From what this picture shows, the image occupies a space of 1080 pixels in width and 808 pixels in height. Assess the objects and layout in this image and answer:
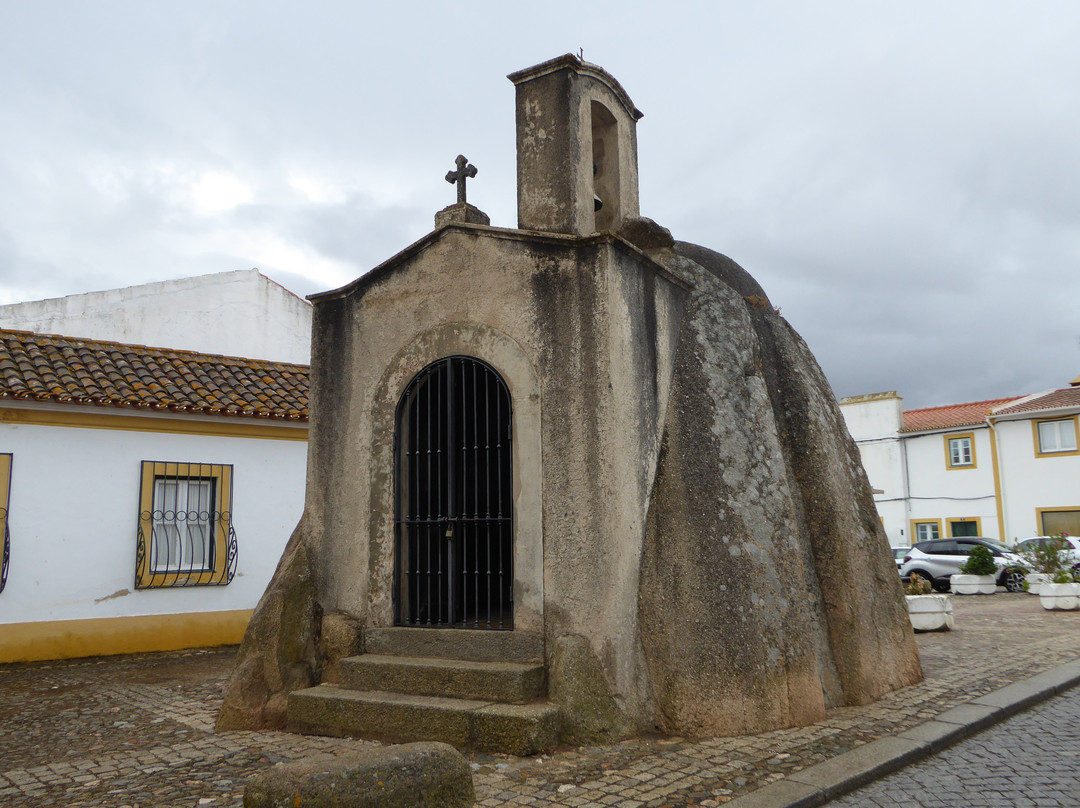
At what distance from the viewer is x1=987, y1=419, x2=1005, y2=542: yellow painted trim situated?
26750 mm

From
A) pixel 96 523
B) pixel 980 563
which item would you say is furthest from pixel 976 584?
pixel 96 523

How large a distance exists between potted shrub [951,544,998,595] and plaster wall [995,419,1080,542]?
6763 millimetres

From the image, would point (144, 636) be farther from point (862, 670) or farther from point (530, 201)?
point (862, 670)

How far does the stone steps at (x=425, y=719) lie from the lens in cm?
521

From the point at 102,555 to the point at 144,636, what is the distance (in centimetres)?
120

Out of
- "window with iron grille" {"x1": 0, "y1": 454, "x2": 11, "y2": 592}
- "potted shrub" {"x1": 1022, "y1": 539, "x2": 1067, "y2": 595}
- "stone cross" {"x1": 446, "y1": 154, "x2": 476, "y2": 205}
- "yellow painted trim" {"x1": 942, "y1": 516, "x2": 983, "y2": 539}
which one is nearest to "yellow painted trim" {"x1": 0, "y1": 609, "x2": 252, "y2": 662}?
"window with iron grille" {"x1": 0, "y1": 454, "x2": 11, "y2": 592}

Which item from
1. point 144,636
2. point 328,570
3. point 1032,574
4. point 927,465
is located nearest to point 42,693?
point 144,636

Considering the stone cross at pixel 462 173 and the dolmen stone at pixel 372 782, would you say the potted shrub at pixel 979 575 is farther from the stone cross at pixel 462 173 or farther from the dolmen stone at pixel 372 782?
the dolmen stone at pixel 372 782

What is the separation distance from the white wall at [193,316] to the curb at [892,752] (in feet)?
53.4

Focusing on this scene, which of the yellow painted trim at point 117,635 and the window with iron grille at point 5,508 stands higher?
the window with iron grille at point 5,508

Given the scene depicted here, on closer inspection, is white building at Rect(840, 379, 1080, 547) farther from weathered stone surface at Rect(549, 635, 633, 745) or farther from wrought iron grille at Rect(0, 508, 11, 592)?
wrought iron grille at Rect(0, 508, 11, 592)

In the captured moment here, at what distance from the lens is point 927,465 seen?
29.0 meters

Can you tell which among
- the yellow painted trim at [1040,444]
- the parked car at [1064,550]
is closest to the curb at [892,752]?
the parked car at [1064,550]

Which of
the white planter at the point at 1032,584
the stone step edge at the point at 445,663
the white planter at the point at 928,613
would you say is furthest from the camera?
the white planter at the point at 1032,584
